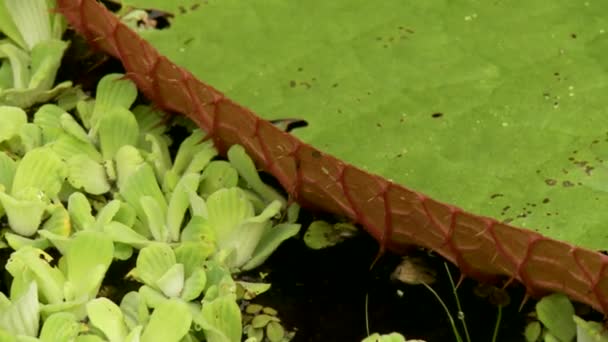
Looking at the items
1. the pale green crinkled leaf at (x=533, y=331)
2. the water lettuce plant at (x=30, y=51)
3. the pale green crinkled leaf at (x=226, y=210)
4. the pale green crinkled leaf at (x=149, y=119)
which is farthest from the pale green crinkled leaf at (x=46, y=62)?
the pale green crinkled leaf at (x=533, y=331)

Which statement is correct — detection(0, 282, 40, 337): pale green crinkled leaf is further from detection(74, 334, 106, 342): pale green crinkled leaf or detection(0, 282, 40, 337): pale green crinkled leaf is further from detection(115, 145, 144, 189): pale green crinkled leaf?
detection(115, 145, 144, 189): pale green crinkled leaf

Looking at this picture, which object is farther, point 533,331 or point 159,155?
point 159,155

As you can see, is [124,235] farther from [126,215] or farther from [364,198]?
[364,198]

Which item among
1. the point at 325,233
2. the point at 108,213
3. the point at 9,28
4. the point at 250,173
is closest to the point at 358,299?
the point at 325,233

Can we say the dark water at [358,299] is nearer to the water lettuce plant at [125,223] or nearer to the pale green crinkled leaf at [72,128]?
the water lettuce plant at [125,223]

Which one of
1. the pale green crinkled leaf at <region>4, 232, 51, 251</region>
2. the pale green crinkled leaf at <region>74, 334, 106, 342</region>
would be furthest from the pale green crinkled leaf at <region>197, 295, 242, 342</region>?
the pale green crinkled leaf at <region>4, 232, 51, 251</region>

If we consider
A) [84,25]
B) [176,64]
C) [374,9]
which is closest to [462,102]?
[374,9]

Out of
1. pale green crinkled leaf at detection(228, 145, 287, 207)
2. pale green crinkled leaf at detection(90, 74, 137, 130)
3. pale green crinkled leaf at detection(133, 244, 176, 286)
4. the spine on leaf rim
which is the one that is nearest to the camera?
the spine on leaf rim
